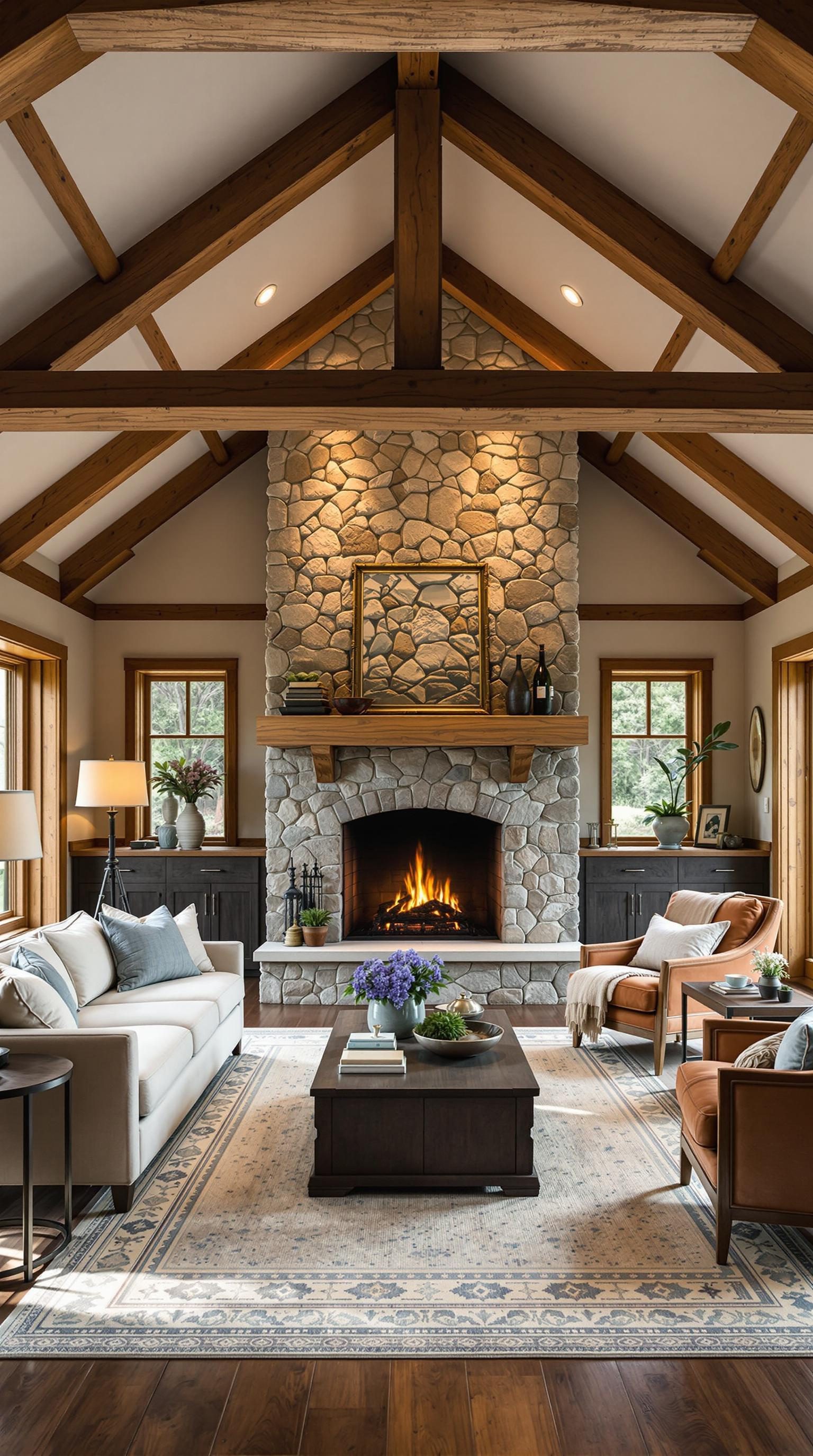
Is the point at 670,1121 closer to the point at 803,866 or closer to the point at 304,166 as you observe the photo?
the point at 803,866

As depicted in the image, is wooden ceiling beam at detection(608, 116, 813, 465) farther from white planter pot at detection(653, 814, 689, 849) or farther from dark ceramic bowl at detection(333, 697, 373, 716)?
white planter pot at detection(653, 814, 689, 849)

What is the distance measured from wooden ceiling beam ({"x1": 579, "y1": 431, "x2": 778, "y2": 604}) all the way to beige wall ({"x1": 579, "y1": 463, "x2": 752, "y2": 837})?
5.8 inches

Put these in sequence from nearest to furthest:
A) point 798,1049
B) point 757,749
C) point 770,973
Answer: point 798,1049
point 770,973
point 757,749

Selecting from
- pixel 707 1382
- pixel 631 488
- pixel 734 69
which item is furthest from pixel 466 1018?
pixel 631 488

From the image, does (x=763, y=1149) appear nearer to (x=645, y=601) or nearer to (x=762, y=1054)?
(x=762, y=1054)

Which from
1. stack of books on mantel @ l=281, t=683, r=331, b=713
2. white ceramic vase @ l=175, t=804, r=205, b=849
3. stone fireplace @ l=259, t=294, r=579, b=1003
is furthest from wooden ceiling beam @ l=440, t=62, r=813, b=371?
white ceramic vase @ l=175, t=804, r=205, b=849

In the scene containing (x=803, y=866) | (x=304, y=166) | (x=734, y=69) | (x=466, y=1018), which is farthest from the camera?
(x=803, y=866)

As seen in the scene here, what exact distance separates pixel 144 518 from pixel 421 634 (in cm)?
235

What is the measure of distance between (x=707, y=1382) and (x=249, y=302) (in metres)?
5.76

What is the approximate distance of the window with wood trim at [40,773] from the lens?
23.0 ft

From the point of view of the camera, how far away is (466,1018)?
4254 millimetres

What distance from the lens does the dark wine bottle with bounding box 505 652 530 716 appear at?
6602 millimetres

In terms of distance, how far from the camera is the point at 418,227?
4.64 metres

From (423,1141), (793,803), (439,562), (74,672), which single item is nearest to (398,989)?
(423,1141)
